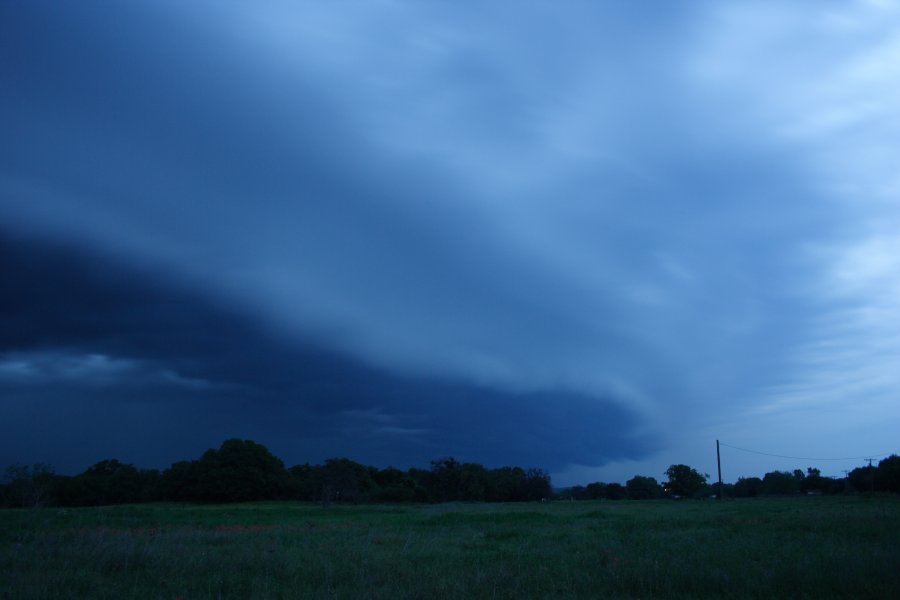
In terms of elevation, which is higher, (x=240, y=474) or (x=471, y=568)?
(x=240, y=474)

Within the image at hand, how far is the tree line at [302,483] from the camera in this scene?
7944 cm

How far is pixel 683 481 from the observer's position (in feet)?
406

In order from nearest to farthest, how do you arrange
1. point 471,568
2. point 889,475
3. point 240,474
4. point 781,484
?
point 471,568
point 240,474
point 889,475
point 781,484

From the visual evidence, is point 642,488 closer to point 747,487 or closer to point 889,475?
→ point 747,487

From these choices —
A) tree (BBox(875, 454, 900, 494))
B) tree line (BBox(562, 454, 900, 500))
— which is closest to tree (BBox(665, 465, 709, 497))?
tree line (BBox(562, 454, 900, 500))

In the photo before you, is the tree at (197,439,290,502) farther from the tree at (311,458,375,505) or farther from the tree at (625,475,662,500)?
the tree at (625,475,662,500)

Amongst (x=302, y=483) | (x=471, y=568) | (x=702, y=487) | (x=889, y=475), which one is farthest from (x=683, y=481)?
(x=471, y=568)

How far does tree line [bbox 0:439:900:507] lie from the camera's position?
3127 inches

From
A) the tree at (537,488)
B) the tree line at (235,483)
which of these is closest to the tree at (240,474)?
the tree line at (235,483)

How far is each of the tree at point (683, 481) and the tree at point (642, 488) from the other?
2.79m

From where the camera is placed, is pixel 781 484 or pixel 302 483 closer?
pixel 302 483

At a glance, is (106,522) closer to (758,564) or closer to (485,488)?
(758,564)

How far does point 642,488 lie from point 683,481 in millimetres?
7831

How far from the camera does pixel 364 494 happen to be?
91938 mm
